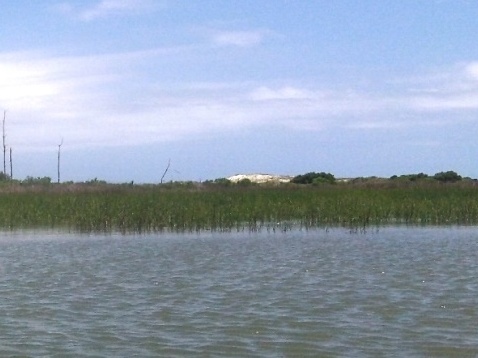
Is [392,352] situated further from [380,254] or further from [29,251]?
[29,251]

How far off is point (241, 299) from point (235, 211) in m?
11.4

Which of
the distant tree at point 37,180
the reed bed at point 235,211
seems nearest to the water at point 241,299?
the reed bed at point 235,211

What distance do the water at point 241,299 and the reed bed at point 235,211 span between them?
3171 mm

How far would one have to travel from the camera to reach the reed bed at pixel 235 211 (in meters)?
20.1

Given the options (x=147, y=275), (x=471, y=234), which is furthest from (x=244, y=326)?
(x=471, y=234)

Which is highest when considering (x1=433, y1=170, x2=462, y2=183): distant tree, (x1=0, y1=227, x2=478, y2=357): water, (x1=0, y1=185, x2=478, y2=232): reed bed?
(x1=433, y1=170, x2=462, y2=183): distant tree

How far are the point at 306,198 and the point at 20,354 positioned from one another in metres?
17.0

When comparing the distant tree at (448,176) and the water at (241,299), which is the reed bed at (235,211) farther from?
the distant tree at (448,176)

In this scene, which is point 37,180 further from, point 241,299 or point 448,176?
point 241,299

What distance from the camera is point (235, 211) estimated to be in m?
21.2

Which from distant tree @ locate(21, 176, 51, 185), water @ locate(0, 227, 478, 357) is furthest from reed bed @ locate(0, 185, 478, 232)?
distant tree @ locate(21, 176, 51, 185)

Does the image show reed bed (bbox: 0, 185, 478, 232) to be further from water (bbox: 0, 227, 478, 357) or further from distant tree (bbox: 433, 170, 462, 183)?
distant tree (bbox: 433, 170, 462, 183)

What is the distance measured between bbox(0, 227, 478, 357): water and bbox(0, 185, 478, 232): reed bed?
3171 millimetres

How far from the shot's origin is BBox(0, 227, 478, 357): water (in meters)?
7.53
